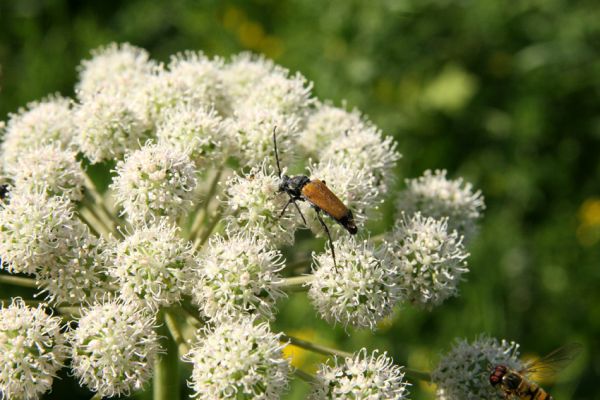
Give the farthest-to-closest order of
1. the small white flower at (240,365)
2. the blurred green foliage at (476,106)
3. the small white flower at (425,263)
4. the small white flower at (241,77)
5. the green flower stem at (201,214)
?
1. the blurred green foliage at (476,106)
2. the small white flower at (241,77)
3. the green flower stem at (201,214)
4. the small white flower at (425,263)
5. the small white flower at (240,365)

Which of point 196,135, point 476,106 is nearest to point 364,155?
→ point 196,135

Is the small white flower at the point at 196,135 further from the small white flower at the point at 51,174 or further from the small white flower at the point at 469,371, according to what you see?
the small white flower at the point at 469,371

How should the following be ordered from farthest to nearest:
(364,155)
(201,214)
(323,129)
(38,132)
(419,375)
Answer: (323,129) → (38,132) → (364,155) → (201,214) → (419,375)

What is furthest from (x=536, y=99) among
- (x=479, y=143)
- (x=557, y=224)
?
(x=557, y=224)

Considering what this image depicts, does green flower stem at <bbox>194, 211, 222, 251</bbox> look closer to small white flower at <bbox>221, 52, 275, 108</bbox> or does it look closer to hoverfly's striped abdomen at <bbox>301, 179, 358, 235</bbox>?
hoverfly's striped abdomen at <bbox>301, 179, 358, 235</bbox>

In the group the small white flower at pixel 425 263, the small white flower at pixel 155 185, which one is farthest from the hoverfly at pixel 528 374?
the small white flower at pixel 155 185

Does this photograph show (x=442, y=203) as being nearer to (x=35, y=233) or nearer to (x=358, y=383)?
(x=358, y=383)
